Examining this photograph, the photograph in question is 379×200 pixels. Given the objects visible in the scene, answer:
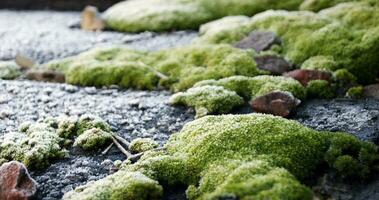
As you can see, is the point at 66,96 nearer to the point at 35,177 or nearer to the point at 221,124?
the point at 35,177

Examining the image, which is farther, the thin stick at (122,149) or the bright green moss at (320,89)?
the bright green moss at (320,89)

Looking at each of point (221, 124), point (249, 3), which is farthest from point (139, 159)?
point (249, 3)

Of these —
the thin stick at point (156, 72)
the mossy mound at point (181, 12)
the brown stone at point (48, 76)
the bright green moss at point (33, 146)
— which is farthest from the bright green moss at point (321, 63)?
the brown stone at point (48, 76)

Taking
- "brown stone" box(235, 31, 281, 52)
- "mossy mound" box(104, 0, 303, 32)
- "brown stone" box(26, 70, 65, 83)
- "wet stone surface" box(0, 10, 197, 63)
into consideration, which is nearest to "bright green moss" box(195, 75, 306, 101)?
"brown stone" box(235, 31, 281, 52)

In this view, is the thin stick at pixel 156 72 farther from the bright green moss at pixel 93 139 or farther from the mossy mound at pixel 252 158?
the mossy mound at pixel 252 158

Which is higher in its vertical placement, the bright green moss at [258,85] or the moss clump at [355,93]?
the bright green moss at [258,85]

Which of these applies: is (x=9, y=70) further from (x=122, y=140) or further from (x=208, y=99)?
(x=208, y=99)
